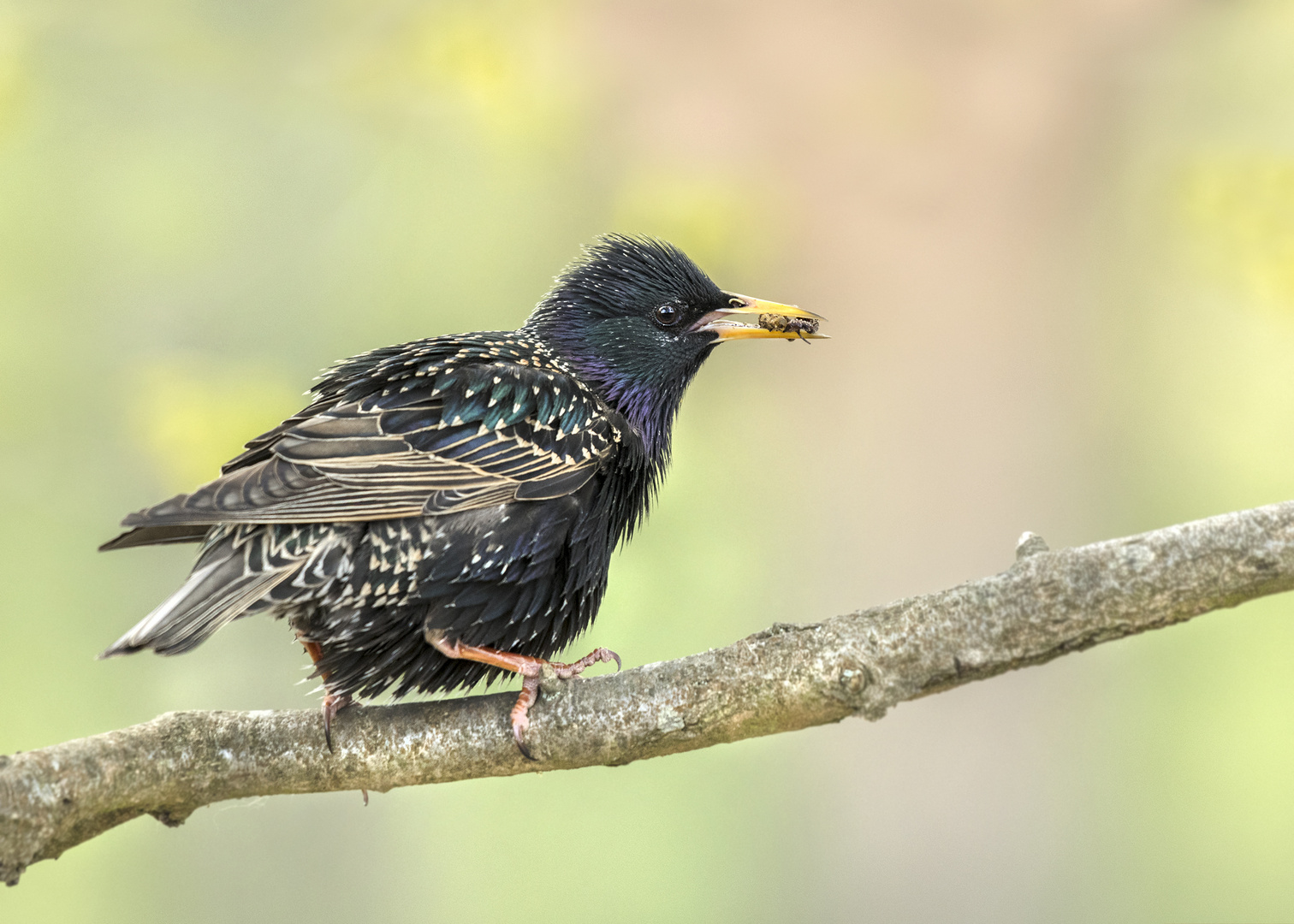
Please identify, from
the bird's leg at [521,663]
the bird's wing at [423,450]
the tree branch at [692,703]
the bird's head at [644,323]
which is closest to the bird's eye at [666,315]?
the bird's head at [644,323]

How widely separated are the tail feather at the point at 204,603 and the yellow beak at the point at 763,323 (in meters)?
1.73

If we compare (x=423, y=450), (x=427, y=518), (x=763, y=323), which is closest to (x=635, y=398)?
(x=763, y=323)

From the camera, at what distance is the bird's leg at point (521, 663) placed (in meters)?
3.01

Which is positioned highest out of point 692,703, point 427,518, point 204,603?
point 427,518

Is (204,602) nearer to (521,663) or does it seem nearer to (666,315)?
(521,663)

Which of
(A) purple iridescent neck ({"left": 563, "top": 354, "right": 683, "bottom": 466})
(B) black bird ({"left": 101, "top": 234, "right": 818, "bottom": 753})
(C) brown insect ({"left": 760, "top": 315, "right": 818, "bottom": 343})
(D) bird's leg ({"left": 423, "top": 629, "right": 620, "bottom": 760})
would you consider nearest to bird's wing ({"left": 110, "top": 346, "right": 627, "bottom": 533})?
(B) black bird ({"left": 101, "top": 234, "right": 818, "bottom": 753})

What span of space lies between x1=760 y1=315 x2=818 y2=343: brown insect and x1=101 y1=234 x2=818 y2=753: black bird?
1.54ft

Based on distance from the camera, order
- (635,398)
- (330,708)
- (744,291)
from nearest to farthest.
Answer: (330,708) → (635,398) → (744,291)

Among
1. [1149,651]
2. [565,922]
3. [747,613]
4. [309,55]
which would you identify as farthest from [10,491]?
[1149,651]

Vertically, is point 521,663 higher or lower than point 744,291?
lower

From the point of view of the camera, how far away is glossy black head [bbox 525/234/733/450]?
4.01m

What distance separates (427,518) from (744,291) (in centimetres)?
371

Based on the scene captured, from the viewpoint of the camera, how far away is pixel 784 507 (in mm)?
6969

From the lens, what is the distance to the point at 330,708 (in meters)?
3.20
